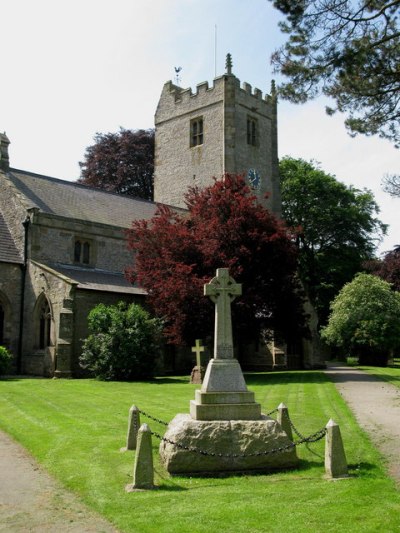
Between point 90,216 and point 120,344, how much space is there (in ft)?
33.0

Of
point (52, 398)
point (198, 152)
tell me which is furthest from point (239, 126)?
point (52, 398)

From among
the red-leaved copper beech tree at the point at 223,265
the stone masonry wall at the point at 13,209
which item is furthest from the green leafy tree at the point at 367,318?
the stone masonry wall at the point at 13,209

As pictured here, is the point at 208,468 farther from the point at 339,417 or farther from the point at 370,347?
the point at 370,347

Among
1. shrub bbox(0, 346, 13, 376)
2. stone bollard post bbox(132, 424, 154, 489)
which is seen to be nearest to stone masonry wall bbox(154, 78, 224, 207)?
shrub bbox(0, 346, 13, 376)

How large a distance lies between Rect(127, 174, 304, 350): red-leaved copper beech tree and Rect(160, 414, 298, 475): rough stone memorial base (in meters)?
13.5

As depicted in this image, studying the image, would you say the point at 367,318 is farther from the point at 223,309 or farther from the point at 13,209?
the point at 223,309

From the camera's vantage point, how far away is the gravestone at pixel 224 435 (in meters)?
7.68

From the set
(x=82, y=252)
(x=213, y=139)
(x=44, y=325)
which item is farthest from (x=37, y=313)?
(x=213, y=139)

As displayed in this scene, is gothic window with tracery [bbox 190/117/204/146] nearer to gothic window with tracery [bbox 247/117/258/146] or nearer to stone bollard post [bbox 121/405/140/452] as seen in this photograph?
gothic window with tracery [bbox 247/117/258/146]

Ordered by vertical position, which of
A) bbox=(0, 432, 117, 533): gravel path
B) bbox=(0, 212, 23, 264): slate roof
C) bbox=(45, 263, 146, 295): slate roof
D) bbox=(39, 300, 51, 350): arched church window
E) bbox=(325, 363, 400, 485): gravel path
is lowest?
bbox=(0, 432, 117, 533): gravel path

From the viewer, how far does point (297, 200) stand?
4769 cm

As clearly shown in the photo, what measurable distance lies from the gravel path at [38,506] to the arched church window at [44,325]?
1617 cm

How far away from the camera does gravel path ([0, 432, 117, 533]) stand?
5793 mm

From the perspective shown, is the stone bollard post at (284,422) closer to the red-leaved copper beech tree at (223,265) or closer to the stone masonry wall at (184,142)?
the red-leaved copper beech tree at (223,265)
